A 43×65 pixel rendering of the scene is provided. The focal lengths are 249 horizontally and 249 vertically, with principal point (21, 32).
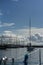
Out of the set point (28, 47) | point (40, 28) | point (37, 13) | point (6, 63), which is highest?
point (37, 13)

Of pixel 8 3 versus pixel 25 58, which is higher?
pixel 8 3

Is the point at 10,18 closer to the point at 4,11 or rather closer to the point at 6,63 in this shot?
the point at 4,11

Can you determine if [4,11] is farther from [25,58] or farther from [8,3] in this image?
[25,58]

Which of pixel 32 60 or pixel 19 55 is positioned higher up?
pixel 19 55

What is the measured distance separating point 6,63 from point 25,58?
0.41 metres

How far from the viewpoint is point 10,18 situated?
17.4 feet

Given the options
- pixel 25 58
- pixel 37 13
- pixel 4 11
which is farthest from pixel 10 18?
pixel 25 58

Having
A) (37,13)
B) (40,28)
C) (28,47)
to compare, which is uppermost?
(37,13)

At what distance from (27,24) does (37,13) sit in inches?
12.5

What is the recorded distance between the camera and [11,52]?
5.10m

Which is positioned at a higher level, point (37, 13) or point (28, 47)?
point (37, 13)

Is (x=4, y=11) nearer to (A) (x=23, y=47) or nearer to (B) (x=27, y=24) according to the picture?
(B) (x=27, y=24)

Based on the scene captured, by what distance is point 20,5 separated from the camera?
17.6ft

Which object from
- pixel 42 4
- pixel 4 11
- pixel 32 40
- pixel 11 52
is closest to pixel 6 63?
pixel 11 52
